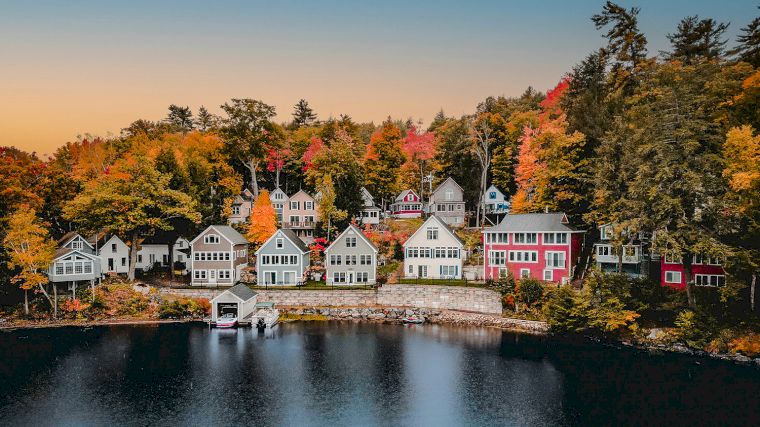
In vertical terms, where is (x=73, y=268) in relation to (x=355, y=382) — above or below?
above

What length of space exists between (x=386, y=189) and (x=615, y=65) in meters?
34.3

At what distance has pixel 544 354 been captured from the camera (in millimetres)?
39906

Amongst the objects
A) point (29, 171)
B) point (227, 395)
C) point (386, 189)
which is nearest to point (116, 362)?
point (227, 395)

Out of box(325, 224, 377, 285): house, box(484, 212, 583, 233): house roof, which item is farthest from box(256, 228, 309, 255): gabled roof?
box(484, 212, 583, 233): house roof

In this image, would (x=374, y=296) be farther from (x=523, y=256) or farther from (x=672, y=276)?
(x=672, y=276)

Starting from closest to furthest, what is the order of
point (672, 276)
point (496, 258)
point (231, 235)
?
point (672, 276) → point (496, 258) → point (231, 235)

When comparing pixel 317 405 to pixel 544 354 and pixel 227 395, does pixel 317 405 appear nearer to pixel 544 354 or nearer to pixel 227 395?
pixel 227 395

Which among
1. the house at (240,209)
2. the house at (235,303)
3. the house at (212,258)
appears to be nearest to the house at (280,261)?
the house at (212,258)

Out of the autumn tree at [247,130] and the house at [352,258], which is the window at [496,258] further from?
the autumn tree at [247,130]

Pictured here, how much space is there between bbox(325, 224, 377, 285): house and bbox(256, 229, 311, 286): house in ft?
10.9

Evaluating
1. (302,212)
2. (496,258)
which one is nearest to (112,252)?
(302,212)

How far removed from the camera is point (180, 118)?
114m

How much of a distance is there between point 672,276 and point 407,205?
38.5m

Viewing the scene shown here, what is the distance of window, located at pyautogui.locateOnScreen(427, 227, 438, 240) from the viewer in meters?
59.0
